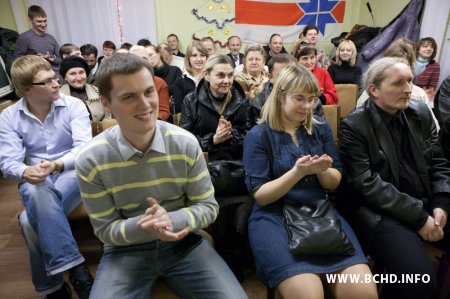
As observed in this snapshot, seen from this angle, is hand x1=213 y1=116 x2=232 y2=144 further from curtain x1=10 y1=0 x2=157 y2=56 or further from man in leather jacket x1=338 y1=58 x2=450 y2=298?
curtain x1=10 y1=0 x2=157 y2=56

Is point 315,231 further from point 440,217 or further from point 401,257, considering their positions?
point 440,217

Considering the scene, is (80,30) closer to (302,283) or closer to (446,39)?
(302,283)

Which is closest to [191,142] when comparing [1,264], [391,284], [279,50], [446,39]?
[391,284]

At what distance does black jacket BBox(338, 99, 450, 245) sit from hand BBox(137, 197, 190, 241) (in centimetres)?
96

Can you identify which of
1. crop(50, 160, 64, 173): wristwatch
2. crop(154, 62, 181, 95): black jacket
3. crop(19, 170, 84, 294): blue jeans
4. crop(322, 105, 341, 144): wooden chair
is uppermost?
crop(154, 62, 181, 95): black jacket

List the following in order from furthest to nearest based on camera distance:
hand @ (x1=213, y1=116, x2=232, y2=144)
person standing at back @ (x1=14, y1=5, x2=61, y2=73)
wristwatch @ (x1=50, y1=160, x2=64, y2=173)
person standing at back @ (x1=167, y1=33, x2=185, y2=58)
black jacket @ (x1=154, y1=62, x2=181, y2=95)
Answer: person standing at back @ (x1=167, y1=33, x2=185, y2=58)
person standing at back @ (x1=14, y1=5, x2=61, y2=73)
black jacket @ (x1=154, y1=62, x2=181, y2=95)
hand @ (x1=213, y1=116, x2=232, y2=144)
wristwatch @ (x1=50, y1=160, x2=64, y2=173)

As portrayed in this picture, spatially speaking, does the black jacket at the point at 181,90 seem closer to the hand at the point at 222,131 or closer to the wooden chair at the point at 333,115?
the hand at the point at 222,131

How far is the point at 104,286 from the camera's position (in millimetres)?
1111

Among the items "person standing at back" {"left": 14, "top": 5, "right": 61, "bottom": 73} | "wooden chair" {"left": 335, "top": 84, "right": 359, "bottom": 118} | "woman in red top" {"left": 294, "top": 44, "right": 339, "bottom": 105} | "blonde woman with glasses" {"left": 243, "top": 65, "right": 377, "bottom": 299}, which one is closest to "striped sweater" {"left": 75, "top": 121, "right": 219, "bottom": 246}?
"blonde woman with glasses" {"left": 243, "top": 65, "right": 377, "bottom": 299}

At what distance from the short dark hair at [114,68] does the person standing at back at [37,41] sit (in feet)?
10.9

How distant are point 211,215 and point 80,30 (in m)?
4.65

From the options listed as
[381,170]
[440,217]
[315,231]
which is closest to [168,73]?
[381,170]

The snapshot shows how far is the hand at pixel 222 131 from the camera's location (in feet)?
6.44

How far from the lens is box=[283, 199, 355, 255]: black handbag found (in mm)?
1277
